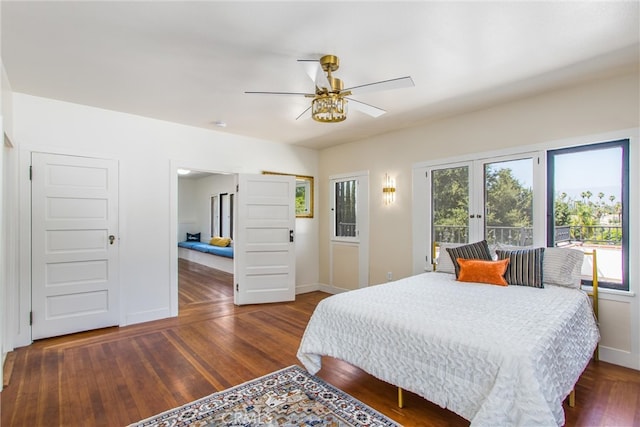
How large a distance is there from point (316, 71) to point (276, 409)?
91.1 inches

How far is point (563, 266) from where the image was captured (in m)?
2.93

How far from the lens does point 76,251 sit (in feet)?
12.1

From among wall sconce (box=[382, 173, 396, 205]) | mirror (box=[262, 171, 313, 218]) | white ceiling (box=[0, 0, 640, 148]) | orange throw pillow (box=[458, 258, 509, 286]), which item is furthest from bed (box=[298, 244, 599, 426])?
mirror (box=[262, 171, 313, 218])

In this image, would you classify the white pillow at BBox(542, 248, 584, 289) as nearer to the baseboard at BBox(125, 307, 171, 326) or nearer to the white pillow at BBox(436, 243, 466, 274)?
the white pillow at BBox(436, 243, 466, 274)

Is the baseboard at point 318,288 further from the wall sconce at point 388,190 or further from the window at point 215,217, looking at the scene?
the window at point 215,217

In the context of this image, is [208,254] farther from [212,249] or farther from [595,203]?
[595,203]

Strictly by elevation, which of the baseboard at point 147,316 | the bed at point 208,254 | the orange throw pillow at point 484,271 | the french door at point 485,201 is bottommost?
the baseboard at point 147,316

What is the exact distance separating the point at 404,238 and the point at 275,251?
193 cm

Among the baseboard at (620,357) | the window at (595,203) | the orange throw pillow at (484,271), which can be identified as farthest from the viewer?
the orange throw pillow at (484,271)

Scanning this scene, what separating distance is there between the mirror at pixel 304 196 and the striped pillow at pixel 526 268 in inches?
133

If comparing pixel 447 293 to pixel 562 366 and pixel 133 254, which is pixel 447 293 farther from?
pixel 133 254

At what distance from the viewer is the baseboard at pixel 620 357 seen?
279cm

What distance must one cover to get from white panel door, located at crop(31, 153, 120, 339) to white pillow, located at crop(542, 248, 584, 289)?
179 inches

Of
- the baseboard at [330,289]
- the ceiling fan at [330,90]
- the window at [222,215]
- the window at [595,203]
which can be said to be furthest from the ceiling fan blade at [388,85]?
the window at [222,215]
